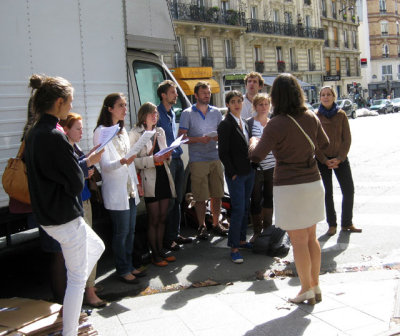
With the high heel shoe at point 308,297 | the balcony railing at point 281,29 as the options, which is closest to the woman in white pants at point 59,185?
the high heel shoe at point 308,297

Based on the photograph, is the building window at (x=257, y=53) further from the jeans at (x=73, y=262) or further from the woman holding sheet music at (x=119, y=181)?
the jeans at (x=73, y=262)

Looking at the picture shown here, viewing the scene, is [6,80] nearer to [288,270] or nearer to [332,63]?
[288,270]

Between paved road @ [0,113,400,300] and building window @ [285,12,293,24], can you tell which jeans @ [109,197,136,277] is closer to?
paved road @ [0,113,400,300]

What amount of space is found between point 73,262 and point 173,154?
2.91m

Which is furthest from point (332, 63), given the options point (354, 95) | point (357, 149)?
point (357, 149)

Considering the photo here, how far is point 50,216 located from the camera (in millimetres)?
3359

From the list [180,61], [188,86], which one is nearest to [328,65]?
[180,61]

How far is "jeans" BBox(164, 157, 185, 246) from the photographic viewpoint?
626cm

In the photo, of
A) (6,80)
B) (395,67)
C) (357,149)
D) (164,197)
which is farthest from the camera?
(395,67)

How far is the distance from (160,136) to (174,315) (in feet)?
7.32

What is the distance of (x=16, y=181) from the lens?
4.21 meters

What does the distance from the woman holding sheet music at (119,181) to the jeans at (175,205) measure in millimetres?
1104

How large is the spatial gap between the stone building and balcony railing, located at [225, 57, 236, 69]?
1687cm

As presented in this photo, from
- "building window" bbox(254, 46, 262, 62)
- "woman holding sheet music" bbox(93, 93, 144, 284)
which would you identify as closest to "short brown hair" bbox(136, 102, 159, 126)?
"woman holding sheet music" bbox(93, 93, 144, 284)
